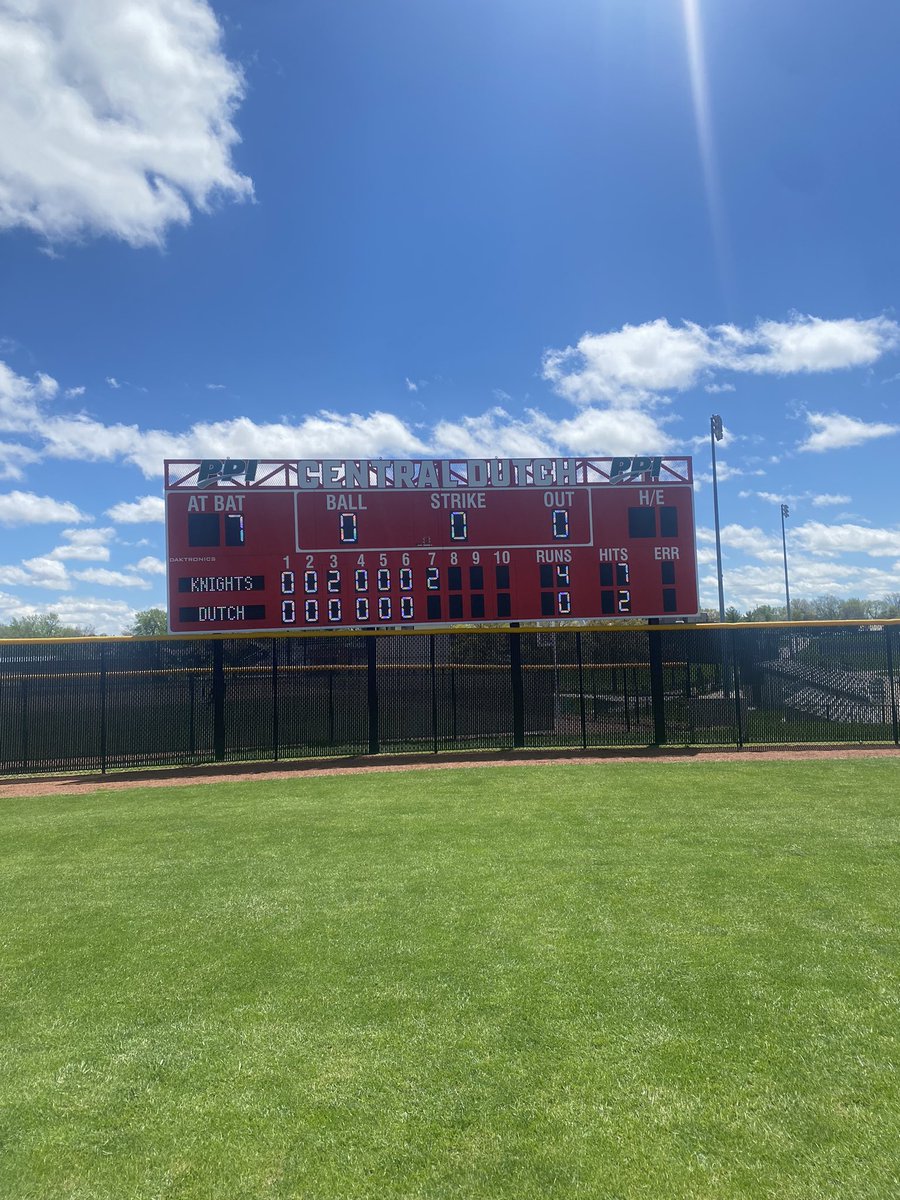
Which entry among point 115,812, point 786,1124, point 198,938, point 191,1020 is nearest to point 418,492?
point 115,812

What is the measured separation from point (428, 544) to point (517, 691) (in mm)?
3398

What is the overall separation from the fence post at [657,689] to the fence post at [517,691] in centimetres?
255

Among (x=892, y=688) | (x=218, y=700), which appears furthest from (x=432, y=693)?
(x=892, y=688)

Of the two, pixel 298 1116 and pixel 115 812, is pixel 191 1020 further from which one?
pixel 115 812

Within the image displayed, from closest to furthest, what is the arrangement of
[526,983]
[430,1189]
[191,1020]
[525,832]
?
1. [430,1189]
2. [191,1020]
3. [526,983]
4. [525,832]

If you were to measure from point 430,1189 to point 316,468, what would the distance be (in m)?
14.2

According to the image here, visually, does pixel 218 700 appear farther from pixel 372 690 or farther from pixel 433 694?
pixel 433 694

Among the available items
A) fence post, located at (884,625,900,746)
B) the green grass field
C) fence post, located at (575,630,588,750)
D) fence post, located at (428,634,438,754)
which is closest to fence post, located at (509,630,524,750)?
fence post, located at (575,630,588,750)

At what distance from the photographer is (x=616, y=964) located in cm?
451

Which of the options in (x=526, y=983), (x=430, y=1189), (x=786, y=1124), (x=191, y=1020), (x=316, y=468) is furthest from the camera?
(x=316, y=468)

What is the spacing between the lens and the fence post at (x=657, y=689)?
15258 mm

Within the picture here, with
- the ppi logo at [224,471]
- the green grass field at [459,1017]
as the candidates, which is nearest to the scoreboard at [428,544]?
the ppi logo at [224,471]

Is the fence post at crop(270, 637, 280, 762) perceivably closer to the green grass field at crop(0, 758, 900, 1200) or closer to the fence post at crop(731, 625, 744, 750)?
the green grass field at crop(0, 758, 900, 1200)

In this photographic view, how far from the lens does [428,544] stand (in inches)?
624
